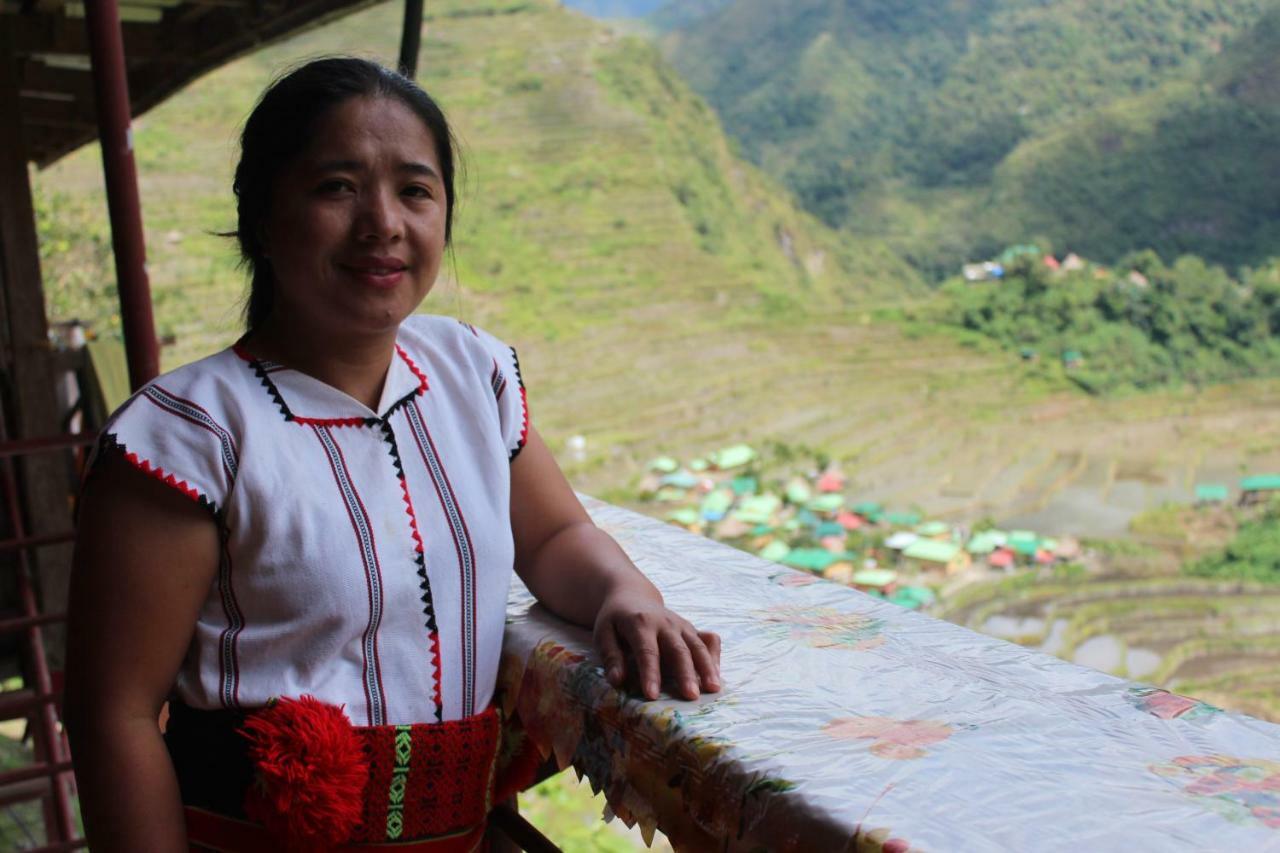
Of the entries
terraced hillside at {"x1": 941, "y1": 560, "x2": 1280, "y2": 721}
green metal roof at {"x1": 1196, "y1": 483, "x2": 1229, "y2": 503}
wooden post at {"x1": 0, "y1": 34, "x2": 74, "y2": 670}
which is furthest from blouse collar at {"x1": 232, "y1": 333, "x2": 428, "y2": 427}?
green metal roof at {"x1": 1196, "y1": 483, "x2": 1229, "y2": 503}

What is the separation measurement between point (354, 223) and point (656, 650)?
0.29 metres

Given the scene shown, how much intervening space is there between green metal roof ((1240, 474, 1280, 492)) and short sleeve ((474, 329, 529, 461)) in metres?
19.5

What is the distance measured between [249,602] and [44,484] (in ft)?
7.97

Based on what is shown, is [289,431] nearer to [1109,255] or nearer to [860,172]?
[1109,255]

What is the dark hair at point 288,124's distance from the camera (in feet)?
2.20

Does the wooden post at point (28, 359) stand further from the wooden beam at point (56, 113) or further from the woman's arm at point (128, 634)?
the woman's arm at point (128, 634)

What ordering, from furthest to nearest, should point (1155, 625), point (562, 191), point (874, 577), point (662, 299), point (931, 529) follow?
point (562, 191), point (662, 299), point (931, 529), point (874, 577), point (1155, 625)

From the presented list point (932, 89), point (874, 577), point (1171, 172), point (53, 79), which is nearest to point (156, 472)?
point (53, 79)

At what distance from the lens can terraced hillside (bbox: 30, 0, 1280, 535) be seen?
64.1 feet

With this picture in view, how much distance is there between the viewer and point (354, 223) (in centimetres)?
66

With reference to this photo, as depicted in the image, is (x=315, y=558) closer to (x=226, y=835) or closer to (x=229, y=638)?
(x=229, y=638)

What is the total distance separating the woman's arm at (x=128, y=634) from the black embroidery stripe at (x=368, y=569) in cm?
8

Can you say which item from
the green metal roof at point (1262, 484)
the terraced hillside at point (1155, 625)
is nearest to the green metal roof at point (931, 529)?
the terraced hillside at point (1155, 625)

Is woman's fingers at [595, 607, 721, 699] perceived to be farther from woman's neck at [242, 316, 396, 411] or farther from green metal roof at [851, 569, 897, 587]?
green metal roof at [851, 569, 897, 587]
